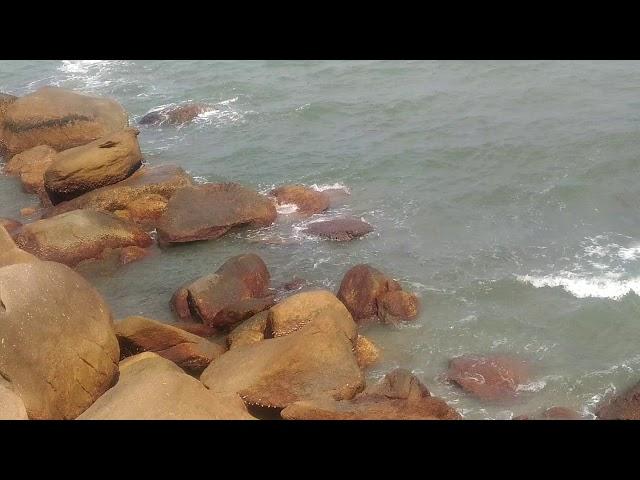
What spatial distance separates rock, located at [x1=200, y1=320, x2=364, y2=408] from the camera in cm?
1019

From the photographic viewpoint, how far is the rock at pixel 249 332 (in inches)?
478

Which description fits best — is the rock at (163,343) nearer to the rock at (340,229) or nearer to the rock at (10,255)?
the rock at (10,255)

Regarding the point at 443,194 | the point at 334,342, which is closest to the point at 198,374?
the point at 334,342

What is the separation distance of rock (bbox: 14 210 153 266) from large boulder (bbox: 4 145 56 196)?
13.0 feet

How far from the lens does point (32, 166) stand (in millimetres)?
20453

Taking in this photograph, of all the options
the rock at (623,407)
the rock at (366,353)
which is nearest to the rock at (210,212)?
the rock at (366,353)

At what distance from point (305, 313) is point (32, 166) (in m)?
12.6

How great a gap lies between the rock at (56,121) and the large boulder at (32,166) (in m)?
0.50

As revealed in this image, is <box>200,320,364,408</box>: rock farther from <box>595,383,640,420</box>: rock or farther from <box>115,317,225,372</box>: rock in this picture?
<box>595,383,640,420</box>: rock

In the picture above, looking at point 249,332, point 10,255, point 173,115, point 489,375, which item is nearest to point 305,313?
point 249,332

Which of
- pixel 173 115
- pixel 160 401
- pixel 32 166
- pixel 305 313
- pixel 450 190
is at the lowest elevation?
pixel 450 190

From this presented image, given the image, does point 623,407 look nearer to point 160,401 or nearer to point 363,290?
point 363,290

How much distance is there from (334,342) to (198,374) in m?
2.54

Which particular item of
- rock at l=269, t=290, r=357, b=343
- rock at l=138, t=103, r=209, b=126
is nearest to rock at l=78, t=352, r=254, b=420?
rock at l=269, t=290, r=357, b=343
